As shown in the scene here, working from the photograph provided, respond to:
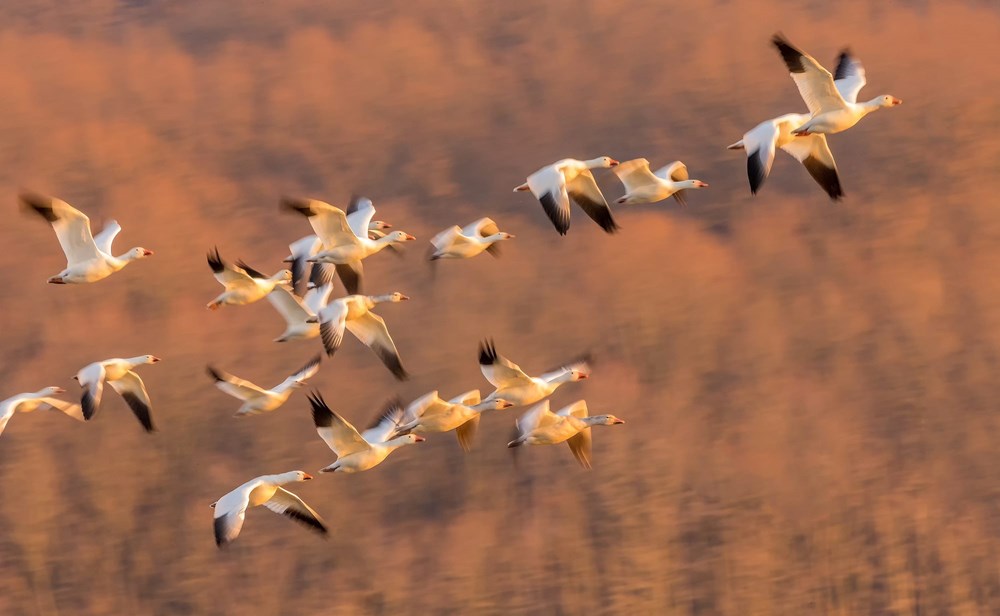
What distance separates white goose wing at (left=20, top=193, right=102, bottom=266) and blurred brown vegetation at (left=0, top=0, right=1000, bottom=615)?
14213 mm

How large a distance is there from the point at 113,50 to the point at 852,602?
27907 mm

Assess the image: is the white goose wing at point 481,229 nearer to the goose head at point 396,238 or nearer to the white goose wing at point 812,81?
the goose head at point 396,238

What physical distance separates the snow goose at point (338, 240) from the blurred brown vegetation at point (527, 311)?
43.4ft

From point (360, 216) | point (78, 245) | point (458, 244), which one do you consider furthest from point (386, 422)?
point (78, 245)

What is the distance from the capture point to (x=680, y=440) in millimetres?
32750

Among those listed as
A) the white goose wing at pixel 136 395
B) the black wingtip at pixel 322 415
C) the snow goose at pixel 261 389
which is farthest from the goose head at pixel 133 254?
the black wingtip at pixel 322 415

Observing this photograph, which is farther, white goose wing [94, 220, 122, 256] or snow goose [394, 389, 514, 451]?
snow goose [394, 389, 514, 451]

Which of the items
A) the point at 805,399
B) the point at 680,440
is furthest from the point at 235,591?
the point at 805,399

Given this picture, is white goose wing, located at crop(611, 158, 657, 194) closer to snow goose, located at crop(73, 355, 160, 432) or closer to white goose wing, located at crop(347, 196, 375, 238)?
white goose wing, located at crop(347, 196, 375, 238)

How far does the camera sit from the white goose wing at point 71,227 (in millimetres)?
14805

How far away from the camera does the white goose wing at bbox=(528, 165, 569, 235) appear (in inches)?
573

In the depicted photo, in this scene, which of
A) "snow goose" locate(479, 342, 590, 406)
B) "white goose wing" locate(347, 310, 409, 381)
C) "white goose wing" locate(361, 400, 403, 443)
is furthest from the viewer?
"white goose wing" locate(347, 310, 409, 381)

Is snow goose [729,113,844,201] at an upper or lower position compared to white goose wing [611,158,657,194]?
upper

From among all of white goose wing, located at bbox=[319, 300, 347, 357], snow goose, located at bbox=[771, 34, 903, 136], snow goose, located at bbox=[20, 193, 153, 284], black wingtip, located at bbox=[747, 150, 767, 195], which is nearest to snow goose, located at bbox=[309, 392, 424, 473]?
white goose wing, located at bbox=[319, 300, 347, 357]
